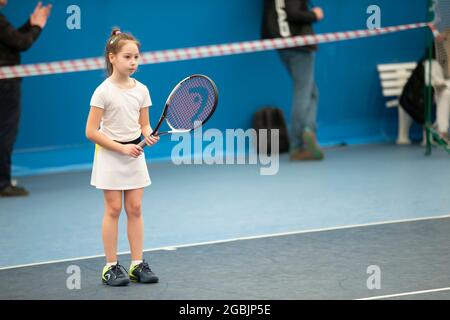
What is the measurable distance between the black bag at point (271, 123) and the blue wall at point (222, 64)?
198 millimetres

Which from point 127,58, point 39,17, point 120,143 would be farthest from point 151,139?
point 39,17

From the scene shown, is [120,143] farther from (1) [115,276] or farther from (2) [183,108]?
(1) [115,276]

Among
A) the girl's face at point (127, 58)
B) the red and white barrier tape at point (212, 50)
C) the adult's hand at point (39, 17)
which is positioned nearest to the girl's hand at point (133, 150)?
the girl's face at point (127, 58)

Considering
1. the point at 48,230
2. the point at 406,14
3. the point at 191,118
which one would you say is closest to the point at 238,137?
the point at 406,14

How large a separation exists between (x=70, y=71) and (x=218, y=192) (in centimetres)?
241

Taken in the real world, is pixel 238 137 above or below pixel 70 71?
below

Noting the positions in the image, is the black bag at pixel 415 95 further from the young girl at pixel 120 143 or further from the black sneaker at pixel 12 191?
the young girl at pixel 120 143

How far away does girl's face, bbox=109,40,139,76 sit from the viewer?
5.73 metres

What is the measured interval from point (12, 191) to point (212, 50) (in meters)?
3.04

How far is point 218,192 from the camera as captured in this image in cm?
933

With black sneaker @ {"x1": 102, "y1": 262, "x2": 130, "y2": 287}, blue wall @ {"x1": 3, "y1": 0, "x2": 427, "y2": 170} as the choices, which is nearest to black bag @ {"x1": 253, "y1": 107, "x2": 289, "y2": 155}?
blue wall @ {"x1": 3, "y1": 0, "x2": 427, "y2": 170}

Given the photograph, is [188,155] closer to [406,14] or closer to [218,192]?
[218,192]

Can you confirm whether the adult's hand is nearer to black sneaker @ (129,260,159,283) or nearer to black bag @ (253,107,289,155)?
black bag @ (253,107,289,155)

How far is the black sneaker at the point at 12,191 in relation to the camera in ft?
30.9
